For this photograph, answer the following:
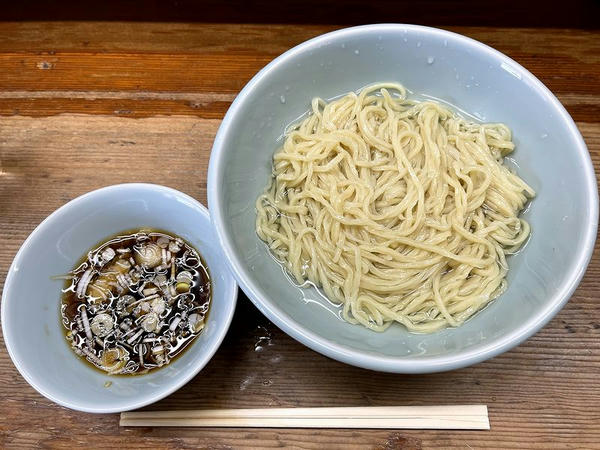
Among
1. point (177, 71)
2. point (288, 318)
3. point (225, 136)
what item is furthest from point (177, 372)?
point (177, 71)

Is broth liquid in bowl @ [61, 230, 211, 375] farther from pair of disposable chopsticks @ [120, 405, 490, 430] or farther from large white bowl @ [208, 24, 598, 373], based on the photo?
large white bowl @ [208, 24, 598, 373]

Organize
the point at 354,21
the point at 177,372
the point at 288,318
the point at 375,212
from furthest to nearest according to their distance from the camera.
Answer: the point at 354,21, the point at 375,212, the point at 177,372, the point at 288,318

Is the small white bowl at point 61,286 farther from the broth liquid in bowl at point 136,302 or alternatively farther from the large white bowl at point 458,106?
the large white bowl at point 458,106

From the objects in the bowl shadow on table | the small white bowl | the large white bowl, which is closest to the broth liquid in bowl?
the small white bowl

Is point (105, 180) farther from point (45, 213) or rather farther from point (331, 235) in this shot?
point (331, 235)

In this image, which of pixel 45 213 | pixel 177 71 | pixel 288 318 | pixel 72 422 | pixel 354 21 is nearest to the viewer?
pixel 288 318

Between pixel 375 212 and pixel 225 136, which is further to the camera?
pixel 375 212

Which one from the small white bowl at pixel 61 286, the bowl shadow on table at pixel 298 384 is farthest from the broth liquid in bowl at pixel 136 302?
the bowl shadow on table at pixel 298 384
